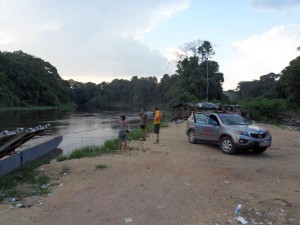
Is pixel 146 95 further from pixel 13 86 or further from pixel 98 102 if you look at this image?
pixel 13 86

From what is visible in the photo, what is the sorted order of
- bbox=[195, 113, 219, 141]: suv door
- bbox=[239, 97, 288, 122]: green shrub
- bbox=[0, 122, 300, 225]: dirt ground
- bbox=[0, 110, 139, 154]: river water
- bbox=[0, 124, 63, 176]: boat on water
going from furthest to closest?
bbox=[239, 97, 288, 122]: green shrub → bbox=[0, 110, 139, 154]: river water → bbox=[195, 113, 219, 141]: suv door → bbox=[0, 124, 63, 176]: boat on water → bbox=[0, 122, 300, 225]: dirt ground

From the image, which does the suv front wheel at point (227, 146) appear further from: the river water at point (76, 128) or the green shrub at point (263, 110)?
the green shrub at point (263, 110)

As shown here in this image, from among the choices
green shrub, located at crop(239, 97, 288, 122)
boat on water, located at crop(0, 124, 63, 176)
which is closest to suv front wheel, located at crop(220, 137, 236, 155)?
boat on water, located at crop(0, 124, 63, 176)

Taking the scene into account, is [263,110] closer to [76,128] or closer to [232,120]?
[76,128]

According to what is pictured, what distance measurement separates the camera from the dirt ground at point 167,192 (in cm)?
650

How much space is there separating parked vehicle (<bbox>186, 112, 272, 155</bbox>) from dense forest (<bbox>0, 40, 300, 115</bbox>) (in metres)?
31.9

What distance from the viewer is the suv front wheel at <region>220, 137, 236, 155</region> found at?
45.1ft

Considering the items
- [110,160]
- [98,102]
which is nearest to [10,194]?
[110,160]

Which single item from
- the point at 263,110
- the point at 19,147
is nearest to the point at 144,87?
the point at 263,110

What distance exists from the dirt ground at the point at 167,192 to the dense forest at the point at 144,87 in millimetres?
36554

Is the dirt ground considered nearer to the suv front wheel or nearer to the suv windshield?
the suv front wheel

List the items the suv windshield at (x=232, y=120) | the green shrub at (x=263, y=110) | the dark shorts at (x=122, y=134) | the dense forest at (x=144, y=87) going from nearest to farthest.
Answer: the dark shorts at (x=122, y=134), the suv windshield at (x=232, y=120), the green shrub at (x=263, y=110), the dense forest at (x=144, y=87)

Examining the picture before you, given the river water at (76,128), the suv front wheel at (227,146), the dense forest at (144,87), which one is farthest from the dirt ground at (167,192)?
the dense forest at (144,87)

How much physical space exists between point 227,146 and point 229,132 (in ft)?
1.84
